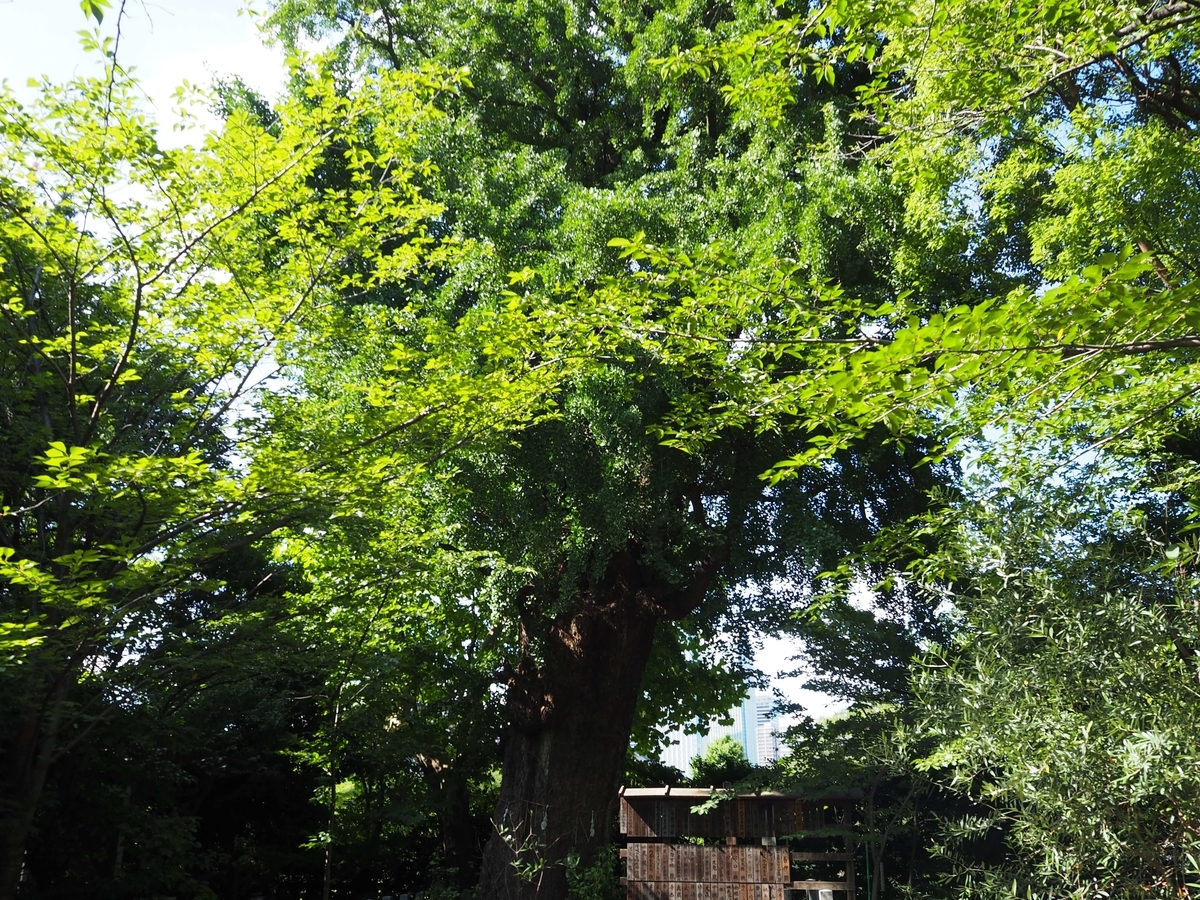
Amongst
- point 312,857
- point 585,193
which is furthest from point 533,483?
point 312,857

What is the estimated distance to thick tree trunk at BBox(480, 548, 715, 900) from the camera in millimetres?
8898

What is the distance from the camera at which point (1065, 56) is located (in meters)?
4.77

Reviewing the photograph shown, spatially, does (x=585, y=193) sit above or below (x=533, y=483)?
above

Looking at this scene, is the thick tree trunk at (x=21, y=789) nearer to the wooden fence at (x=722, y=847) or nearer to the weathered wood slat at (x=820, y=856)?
the wooden fence at (x=722, y=847)

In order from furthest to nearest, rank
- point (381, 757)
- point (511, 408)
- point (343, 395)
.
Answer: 1. point (381, 757)
2. point (343, 395)
3. point (511, 408)

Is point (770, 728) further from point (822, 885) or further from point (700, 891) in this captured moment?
point (700, 891)

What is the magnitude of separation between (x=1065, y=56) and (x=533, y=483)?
5644 millimetres

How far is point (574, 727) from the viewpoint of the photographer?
9195 mm

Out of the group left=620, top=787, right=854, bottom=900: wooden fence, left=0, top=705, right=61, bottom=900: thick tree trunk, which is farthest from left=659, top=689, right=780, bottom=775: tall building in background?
left=0, top=705, right=61, bottom=900: thick tree trunk

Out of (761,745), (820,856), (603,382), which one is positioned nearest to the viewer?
(603,382)

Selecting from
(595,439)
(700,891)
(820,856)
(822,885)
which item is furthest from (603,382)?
(822,885)

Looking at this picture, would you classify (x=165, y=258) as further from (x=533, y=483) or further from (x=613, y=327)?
(x=533, y=483)

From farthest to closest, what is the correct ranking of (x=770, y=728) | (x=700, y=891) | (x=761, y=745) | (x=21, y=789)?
(x=761, y=745) → (x=770, y=728) → (x=700, y=891) → (x=21, y=789)

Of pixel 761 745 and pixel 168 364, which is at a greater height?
pixel 168 364
